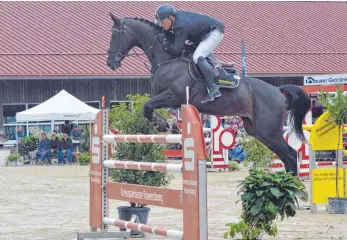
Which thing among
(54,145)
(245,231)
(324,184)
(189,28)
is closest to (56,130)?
(54,145)

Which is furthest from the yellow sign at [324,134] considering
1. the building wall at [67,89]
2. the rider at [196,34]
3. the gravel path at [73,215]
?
the building wall at [67,89]

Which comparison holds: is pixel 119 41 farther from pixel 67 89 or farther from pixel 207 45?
pixel 67 89

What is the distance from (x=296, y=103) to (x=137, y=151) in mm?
3531

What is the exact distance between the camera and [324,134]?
38.9ft

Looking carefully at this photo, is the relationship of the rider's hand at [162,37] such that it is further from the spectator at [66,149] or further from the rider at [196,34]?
the spectator at [66,149]

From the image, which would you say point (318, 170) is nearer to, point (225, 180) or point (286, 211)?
point (286, 211)

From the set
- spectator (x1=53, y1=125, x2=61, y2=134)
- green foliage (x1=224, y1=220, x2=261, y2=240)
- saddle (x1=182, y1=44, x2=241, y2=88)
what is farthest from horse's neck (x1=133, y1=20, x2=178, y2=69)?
spectator (x1=53, y1=125, x2=61, y2=134)

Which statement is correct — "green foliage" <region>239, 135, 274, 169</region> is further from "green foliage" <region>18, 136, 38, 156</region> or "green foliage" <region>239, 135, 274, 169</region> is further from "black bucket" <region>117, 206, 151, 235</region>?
"green foliage" <region>18, 136, 38, 156</region>

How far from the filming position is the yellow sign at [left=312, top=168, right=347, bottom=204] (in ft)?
38.6

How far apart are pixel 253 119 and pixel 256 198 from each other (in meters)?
4.80

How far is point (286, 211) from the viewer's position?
734cm

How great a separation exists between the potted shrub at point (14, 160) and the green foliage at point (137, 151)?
55.8ft

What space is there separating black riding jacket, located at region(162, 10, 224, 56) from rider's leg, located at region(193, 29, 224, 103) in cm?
9

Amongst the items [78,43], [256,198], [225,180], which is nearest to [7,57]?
[78,43]
